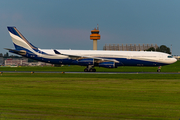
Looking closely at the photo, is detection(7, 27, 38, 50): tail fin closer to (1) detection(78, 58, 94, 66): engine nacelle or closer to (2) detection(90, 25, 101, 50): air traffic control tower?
(1) detection(78, 58, 94, 66): engine nacelle

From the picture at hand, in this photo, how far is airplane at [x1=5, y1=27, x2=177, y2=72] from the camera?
49562mm

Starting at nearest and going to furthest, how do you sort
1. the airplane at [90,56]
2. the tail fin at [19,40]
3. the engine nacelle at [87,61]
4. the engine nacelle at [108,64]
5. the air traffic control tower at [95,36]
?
the engine nacelle at [108,64] → the engine nacelle at [87,61] → the airplane at [90,56] → the tail fin at [19,40] → the air traffic control tower at [95,36]

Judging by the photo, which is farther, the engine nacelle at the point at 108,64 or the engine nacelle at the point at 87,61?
the engine nacelle at the point at 87,61

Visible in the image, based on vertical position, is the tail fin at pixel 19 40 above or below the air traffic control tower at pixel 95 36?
below

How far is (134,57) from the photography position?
49.6 metres

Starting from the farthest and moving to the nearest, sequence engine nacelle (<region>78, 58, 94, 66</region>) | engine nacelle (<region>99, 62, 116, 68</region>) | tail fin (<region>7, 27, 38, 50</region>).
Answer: tail fin (<region>7, 27, 38, 50</region>) < engine nacelle (<region>78, 58, 94, 66</region>) < engine nacelle (<region>99, 62, 116, 68</region>)

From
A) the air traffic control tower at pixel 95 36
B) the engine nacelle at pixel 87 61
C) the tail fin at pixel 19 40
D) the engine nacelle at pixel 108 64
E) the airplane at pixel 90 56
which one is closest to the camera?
the engine nacelle at pixel 108 64

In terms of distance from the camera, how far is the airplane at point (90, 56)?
1951 inches

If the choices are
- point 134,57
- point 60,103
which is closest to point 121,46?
point 134,57

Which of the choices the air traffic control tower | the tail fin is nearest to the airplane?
the tail fin

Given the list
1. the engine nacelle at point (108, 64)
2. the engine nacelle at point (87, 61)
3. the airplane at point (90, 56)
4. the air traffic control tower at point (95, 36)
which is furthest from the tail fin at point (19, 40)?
the air traffic control tower at point (95, 36)

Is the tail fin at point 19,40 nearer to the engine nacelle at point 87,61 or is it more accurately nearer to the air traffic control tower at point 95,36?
the engine nacelle at point 87,61

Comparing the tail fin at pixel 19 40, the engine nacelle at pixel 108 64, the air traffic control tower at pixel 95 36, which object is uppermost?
the air traffic control tower at pixel 95 36

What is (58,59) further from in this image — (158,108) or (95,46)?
(95,46)
